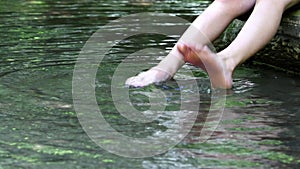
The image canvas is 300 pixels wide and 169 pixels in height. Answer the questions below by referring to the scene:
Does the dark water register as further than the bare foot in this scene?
No

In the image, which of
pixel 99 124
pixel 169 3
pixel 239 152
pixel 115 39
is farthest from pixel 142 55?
pixel 169 3

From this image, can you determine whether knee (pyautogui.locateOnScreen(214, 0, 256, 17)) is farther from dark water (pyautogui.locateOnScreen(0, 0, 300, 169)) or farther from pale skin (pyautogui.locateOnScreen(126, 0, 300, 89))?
dark water (pyautogui.locateOnScreen(0, 0, 300, 169))

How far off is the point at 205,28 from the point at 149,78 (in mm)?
354

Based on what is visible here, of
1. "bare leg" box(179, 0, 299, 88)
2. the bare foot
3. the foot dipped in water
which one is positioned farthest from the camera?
the bare foot

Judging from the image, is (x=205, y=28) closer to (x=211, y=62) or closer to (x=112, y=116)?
(x=211, y=62)

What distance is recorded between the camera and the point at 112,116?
7.74 feet

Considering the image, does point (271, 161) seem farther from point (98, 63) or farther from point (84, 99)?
point (98, 63)

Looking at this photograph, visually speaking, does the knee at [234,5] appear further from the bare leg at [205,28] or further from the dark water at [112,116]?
the dark water at [112,116]

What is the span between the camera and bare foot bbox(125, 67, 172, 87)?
9.45ft

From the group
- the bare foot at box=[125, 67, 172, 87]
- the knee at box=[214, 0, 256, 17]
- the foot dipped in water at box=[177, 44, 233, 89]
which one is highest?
the knee at box=[214, 0, 256, 17]

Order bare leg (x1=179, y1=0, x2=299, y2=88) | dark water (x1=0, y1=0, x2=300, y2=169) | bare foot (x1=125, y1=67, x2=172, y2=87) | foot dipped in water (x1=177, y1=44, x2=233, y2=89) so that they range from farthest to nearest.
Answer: bare foot (x1=125, y1=67, x2=172, y2=87) → bare leg (x1=179, y1=0, x2=299, y2=88) → foot dipped in water (x1=177, y1=44, x2=233, y2=89) → dark water (x1=0, y1=0, x2=300, y2=169)

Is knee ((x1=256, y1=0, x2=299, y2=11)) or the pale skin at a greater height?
knee ((x1=256, y1=0, x2=299, y2=11))

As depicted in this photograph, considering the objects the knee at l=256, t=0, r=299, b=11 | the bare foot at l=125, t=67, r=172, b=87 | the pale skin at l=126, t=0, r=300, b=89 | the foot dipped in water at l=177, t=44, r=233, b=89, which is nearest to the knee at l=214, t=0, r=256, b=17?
the pale skin at l=126, t=0, r=300, b=89

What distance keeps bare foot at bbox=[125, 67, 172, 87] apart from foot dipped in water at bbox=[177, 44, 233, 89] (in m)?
0.25
